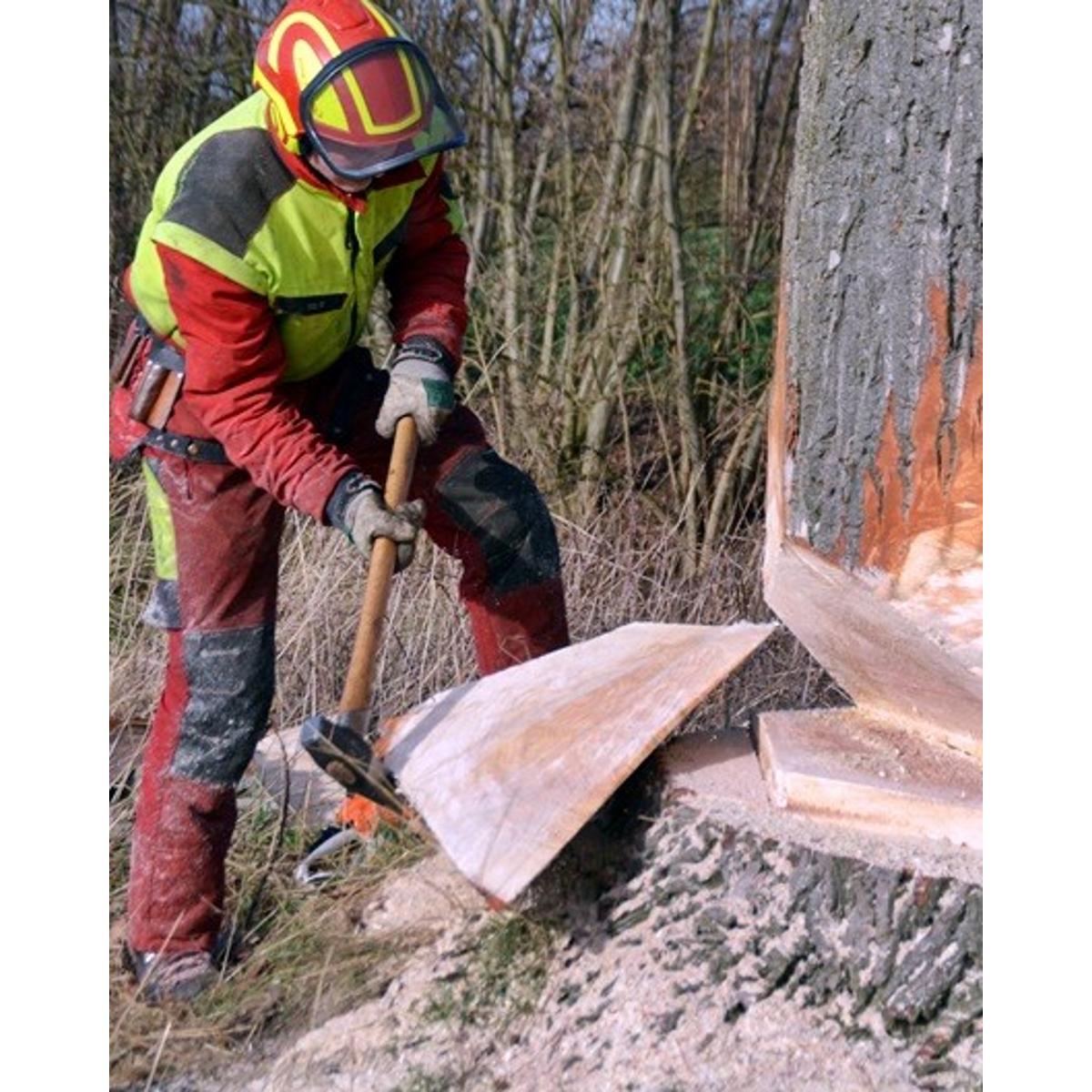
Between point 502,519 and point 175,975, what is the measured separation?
122 centimetres

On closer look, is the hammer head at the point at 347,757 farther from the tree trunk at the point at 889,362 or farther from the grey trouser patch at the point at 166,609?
the tree trunk at the point at 889,362

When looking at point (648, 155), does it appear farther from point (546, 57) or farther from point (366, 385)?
point (366, 385)

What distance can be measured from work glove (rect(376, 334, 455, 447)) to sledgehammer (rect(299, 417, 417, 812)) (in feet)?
0.14

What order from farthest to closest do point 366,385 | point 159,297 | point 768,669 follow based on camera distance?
point 768,669
point 366,385
point 159,297

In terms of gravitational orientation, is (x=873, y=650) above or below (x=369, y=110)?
below

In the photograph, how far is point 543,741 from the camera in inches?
111

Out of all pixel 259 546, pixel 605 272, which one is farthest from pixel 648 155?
pixel 259 546

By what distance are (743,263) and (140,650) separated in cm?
262

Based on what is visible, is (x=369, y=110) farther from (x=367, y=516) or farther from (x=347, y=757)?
(x=347, y=757)

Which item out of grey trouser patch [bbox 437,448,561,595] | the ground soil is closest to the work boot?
the ground soil

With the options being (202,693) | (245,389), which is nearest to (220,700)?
(202,693)

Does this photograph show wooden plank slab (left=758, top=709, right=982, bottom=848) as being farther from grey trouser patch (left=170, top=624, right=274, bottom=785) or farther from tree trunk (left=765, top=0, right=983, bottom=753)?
grey trouser patch (left=170, top=624, right=274, bottom=785)

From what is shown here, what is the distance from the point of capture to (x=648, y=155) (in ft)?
18.2

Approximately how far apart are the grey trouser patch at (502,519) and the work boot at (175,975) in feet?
3.44
